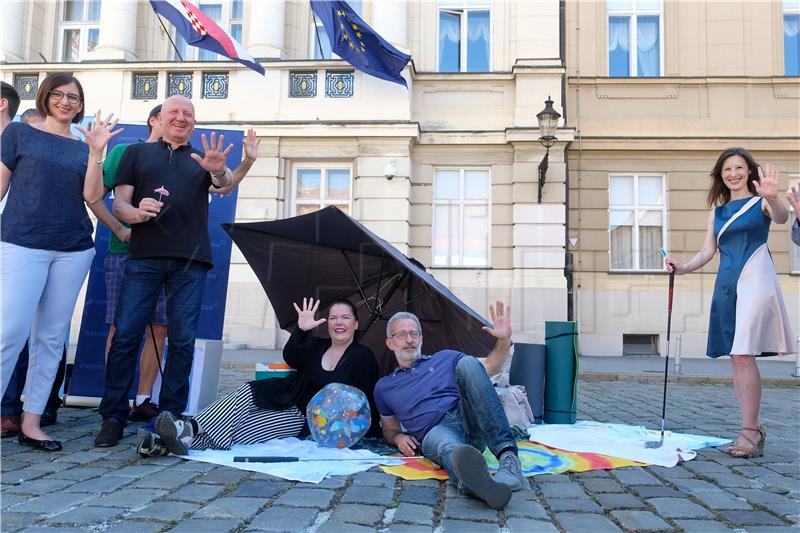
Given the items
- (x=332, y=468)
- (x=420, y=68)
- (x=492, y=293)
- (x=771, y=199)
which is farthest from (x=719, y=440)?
(x=420, y=68)

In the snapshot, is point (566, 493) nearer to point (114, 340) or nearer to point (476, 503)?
point (476, 503)

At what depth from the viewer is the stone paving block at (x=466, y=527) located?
8.37 feet

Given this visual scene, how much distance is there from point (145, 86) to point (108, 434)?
11.1 m

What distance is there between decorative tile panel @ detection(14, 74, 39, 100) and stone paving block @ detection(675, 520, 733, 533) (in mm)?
14942

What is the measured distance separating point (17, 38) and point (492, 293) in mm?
12138

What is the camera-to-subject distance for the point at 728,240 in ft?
14.2

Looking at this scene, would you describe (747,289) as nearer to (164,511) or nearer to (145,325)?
(164,511)

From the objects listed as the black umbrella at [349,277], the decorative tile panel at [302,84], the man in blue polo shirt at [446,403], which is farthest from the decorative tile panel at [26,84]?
the man in blue polo shirt at [446,403]

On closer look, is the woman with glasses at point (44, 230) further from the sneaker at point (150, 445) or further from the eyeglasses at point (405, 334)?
the eyeglasses at point (405, 334)

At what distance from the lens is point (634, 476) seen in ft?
11.7

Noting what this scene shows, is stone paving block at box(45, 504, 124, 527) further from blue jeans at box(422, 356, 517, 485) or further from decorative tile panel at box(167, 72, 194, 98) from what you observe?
decorative tile panel at box(167, 72, 194, 98)

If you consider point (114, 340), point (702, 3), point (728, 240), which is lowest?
point (114, 340)

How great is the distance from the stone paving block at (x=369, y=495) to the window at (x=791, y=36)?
14726 millimetres

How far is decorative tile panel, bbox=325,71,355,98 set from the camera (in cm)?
1293
